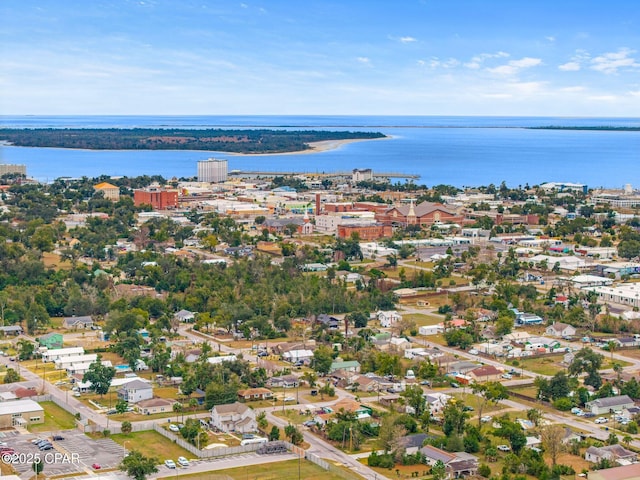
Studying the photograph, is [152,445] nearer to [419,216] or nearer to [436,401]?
[436,401]

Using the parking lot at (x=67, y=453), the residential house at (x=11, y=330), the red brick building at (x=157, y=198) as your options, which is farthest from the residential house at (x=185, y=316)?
the red brick building at (x=157, y=198)

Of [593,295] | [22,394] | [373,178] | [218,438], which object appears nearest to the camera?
[218,438]

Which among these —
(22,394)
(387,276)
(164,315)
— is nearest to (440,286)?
(387,276)

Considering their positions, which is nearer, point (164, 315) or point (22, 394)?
point (22, 394)

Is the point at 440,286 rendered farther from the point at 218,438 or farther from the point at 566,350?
the point at 218,438

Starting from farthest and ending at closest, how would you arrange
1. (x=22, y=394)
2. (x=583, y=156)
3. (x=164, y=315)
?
(x=583, y=156), (x=164, y=315), (x=22, y=394)

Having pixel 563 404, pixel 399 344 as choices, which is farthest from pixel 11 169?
pixel 563 404

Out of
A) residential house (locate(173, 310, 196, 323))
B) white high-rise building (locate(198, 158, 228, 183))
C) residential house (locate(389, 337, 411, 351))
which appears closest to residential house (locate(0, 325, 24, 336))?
residential house (locate(173, 310, 196, 323))
